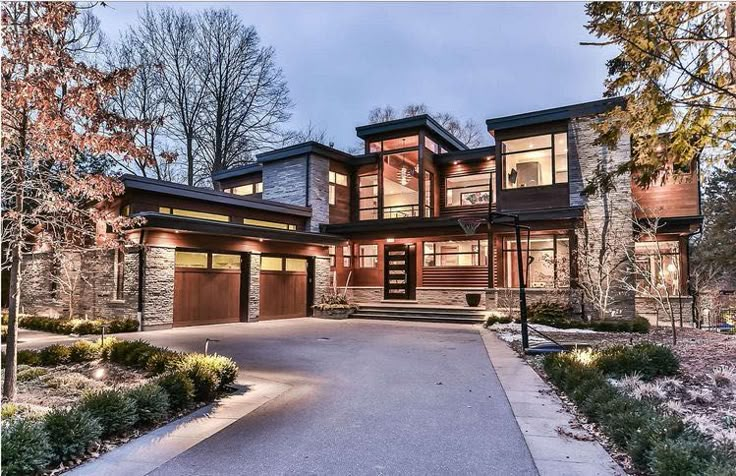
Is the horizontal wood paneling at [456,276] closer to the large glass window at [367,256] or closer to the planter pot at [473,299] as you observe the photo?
the planter pot at [473,299]

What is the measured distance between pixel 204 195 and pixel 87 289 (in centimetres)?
490

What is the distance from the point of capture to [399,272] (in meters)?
19.3

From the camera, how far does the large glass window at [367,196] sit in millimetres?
21000

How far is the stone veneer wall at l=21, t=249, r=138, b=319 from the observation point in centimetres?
1287

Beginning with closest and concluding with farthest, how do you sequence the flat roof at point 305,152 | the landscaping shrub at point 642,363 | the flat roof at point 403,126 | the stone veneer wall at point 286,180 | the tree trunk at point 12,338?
the tree trunk at point 12,338 < the landscaping shrub at point 642,363 < the flat roof at point 305,152 < the flat roof at point 403,126 < the stone veneer wall at point 286,180

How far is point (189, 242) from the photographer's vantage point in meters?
13.5

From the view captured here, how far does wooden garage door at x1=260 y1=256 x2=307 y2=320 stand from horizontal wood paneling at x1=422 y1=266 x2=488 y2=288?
5194 millimetres

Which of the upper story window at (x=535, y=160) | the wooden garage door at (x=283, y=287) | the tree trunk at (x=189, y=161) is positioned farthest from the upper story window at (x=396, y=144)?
the tree trunk at (x=189, y=161)

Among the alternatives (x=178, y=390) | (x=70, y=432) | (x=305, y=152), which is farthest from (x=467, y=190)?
(x=70, y=432)

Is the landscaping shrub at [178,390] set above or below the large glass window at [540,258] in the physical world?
below

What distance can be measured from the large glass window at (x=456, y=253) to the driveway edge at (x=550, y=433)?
37.5ft

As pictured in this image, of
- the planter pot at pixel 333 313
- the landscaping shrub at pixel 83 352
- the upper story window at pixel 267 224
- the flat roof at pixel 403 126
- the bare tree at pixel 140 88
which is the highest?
the bare tree at pixel 140 88

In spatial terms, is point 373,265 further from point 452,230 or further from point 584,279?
point 584,279

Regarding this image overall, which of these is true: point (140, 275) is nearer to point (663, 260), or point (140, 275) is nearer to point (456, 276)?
point (456, 276)
